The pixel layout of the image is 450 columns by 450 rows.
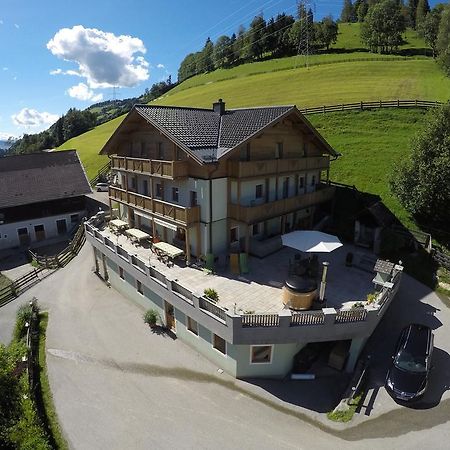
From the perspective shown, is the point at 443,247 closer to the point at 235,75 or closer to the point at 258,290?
the point at 258,290

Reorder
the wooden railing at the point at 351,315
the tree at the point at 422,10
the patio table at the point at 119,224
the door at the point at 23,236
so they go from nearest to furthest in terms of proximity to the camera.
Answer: the wooden railing at the point at 351,315, the patio table at the point at 119,224, the door at the point at 23,236, the tree at the point at 422,10

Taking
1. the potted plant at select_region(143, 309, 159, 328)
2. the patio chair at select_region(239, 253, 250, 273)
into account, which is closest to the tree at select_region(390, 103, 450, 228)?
the patio chair at select_region(239, 253, 250, 273)

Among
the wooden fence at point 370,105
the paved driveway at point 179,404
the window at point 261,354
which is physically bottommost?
the paved driveway at point 179,404

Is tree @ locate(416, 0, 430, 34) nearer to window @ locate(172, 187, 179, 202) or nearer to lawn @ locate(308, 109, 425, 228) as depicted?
lawn @ locate(308, 109, 425, 228)

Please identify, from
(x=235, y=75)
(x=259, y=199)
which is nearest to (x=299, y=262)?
(x=259, y=199)

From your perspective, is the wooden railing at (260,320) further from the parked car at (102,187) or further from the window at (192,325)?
the parked car at (102,187)

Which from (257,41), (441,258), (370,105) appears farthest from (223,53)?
(441,258)

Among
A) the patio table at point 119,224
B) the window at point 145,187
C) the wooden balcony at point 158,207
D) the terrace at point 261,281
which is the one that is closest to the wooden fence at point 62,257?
the patio table at point 119,224

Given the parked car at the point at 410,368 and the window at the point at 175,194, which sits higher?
the window at the point at 175,194
